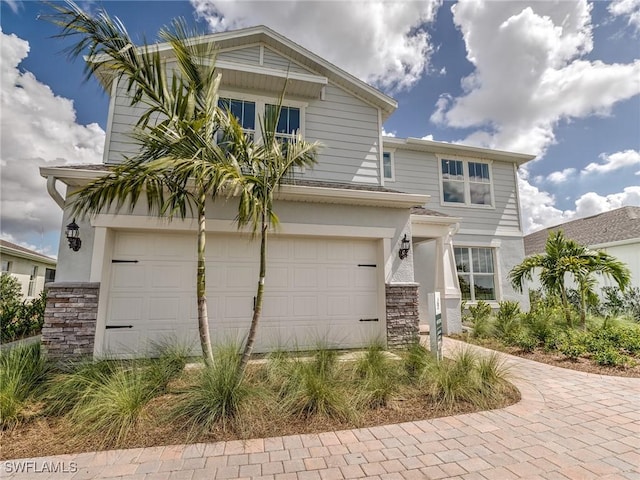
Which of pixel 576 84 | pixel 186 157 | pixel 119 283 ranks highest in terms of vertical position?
pixel 576 84

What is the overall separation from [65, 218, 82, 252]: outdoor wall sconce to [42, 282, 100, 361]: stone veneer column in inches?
25.5

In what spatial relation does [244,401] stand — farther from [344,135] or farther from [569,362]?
[344,135]

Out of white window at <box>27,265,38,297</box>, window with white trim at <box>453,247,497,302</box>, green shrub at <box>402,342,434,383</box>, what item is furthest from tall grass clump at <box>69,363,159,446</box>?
white window at <box>27,265,38,297</box>

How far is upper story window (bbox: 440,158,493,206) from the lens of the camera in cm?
1213

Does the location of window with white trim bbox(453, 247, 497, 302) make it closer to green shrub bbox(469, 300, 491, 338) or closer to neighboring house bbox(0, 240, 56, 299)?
green shrub bbox(469, 300, 491, 338)

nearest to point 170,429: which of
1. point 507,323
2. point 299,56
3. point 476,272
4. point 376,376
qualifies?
point 376,376

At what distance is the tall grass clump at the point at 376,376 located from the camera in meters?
3.97

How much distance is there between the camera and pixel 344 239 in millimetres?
7023

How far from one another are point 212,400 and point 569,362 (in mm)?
6682

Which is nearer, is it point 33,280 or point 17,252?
point 17,252

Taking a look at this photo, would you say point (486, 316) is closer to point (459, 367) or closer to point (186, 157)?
point (459, 367)

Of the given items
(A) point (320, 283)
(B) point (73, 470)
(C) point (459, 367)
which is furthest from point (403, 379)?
(B) point (73, 470)

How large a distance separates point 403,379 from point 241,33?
8.56m

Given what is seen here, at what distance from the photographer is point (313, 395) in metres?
3.74
